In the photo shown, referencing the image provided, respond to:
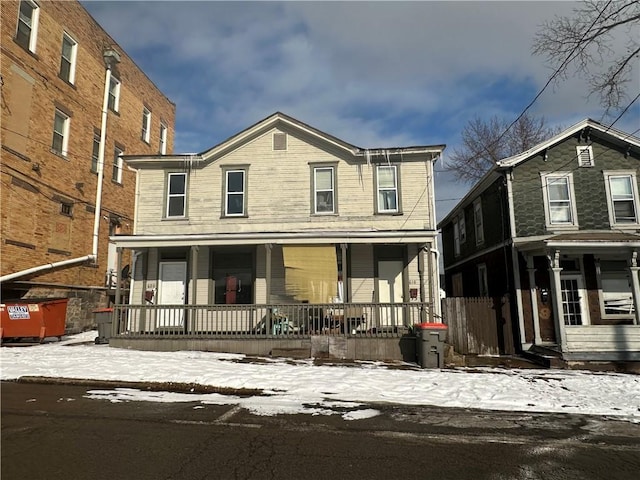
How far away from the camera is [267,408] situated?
259 inches

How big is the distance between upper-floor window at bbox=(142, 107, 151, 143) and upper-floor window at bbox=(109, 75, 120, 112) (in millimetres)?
2320

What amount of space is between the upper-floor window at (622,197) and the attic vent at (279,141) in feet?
35.7

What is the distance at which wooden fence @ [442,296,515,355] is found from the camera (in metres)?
13.8

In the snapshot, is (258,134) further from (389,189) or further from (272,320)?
(272,320)

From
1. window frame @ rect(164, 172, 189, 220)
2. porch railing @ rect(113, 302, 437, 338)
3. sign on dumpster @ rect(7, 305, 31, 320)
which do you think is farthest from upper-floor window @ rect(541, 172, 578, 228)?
sign on dumpster @ rect(7, 305, 31, 320)

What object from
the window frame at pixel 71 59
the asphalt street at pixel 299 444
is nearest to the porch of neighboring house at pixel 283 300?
the asphalt street at pixel 299 444

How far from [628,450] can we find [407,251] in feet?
30.8

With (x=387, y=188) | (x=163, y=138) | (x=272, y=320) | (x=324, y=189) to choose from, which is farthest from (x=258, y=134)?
(x=163, y=138)

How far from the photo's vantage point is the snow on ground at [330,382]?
7117mm

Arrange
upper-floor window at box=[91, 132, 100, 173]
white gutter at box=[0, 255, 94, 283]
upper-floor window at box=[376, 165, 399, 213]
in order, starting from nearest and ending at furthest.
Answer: white gutter at box=[0, 255, 94, 283] < upper-floor window at box=[376, 165, 399, 213] < upper-floor window at box=[91, 132, 100, 173]

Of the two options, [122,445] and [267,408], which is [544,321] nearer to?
[267,408]

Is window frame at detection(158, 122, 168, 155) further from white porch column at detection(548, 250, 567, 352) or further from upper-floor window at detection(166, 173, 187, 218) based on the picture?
white porch column at detection(548, 250, 567, 352)

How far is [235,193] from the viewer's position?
14953mm

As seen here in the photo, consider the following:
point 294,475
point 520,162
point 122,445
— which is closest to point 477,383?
point 294,475
